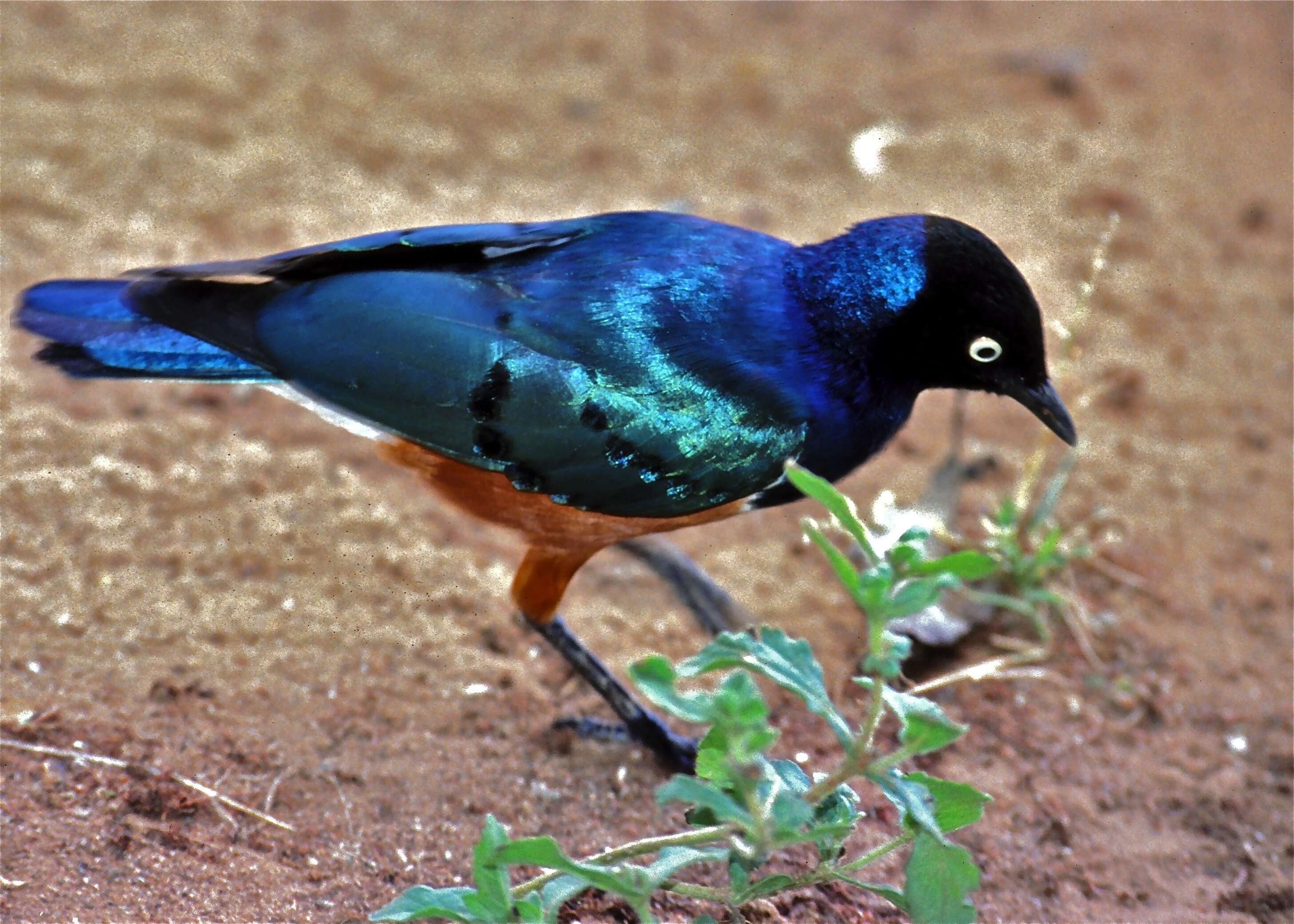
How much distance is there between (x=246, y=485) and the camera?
4855 mm

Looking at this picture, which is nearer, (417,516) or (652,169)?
(417,516)

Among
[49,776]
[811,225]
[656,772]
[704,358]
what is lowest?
[656,772]

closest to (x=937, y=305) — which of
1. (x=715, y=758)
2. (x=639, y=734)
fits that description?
(x=639, y=734)

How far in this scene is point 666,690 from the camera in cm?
251

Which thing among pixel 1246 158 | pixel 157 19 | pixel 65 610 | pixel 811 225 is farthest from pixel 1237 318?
pixel 157 19

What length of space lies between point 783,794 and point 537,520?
1640 mm

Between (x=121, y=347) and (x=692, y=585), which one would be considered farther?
(x=692, y=585)

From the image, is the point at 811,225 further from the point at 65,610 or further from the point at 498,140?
the point at 65,610

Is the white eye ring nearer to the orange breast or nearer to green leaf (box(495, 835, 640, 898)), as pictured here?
the orange breast

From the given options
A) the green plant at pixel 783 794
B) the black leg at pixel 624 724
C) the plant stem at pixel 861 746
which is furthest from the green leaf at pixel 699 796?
the black leg at pixel 624 724

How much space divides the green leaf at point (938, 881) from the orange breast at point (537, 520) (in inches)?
57.0

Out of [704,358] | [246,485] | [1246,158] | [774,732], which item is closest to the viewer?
[774,732]

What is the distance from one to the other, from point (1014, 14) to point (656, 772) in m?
5.85

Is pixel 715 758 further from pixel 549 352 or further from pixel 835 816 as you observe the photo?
pixel 549 352
